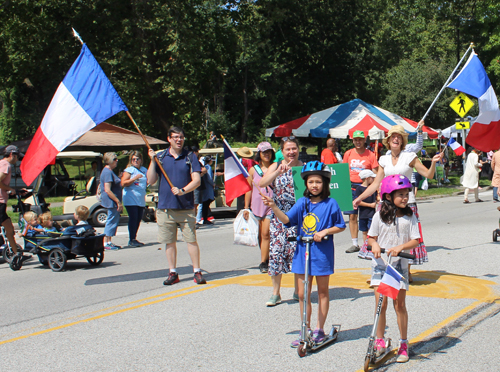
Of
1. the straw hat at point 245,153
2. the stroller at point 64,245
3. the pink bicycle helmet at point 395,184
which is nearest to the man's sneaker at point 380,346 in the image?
the pink bicycle helmet at point 395,184

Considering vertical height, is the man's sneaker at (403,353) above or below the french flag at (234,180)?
below

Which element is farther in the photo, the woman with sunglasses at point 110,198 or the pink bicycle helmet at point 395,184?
the woman with sunglasses at point 110,198

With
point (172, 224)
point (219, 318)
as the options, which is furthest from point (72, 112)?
point (219, 318)

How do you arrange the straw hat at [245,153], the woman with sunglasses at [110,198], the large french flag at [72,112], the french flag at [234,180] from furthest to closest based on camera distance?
the woman with sunglasses at [110,198] → the straw hat at [245,153] → the french flag at [234,180] → the large french flag at [72,112]

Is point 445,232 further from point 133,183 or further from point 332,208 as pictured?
point 332,208

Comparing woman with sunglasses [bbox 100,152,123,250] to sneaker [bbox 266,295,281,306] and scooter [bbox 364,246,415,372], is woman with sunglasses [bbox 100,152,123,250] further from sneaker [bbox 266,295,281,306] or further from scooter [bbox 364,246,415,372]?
scooter [bbox 364,246,415,372]

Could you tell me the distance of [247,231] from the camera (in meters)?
7.64

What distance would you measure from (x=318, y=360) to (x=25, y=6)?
23571mm

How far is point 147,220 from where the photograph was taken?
16.4 meters

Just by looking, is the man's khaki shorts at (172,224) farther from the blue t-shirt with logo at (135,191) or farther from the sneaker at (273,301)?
the blue t-shirt with logo at (135,191)

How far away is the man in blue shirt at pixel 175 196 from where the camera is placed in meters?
7.43

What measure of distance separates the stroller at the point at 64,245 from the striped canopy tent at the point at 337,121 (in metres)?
13.7

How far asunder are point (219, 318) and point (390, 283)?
2232mm

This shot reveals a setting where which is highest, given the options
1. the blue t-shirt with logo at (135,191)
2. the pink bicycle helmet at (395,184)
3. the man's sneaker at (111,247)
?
the pink bicycle helmet at (395,184)
